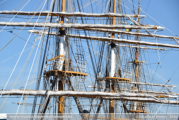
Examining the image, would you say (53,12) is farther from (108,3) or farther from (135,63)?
(135,63)

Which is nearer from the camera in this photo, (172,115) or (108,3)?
(172,115)

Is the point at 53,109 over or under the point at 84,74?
under

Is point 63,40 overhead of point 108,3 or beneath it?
beneath

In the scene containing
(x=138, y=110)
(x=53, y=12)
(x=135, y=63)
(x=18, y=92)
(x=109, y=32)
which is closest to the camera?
(x=18, y=92)

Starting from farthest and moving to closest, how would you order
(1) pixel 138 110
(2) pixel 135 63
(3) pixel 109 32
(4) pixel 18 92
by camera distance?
(2) pixel 135 63, (1) pixel 138 110, (3) pixel 109 32, (4) pixel 18 92

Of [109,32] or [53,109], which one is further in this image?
[109,32]

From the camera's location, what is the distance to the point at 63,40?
3120 cm

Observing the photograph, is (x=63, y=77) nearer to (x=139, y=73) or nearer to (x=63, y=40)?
(x=63, y=40)

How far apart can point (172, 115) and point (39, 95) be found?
42.0 feet

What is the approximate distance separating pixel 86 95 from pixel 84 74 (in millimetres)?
2115

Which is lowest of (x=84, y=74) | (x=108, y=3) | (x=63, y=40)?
(x=84, y=74)

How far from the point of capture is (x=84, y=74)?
30578 millimetres

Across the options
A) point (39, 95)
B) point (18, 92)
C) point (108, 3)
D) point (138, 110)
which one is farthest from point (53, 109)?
point (138, 110)

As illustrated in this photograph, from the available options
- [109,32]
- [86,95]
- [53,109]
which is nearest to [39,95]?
[53,109]
